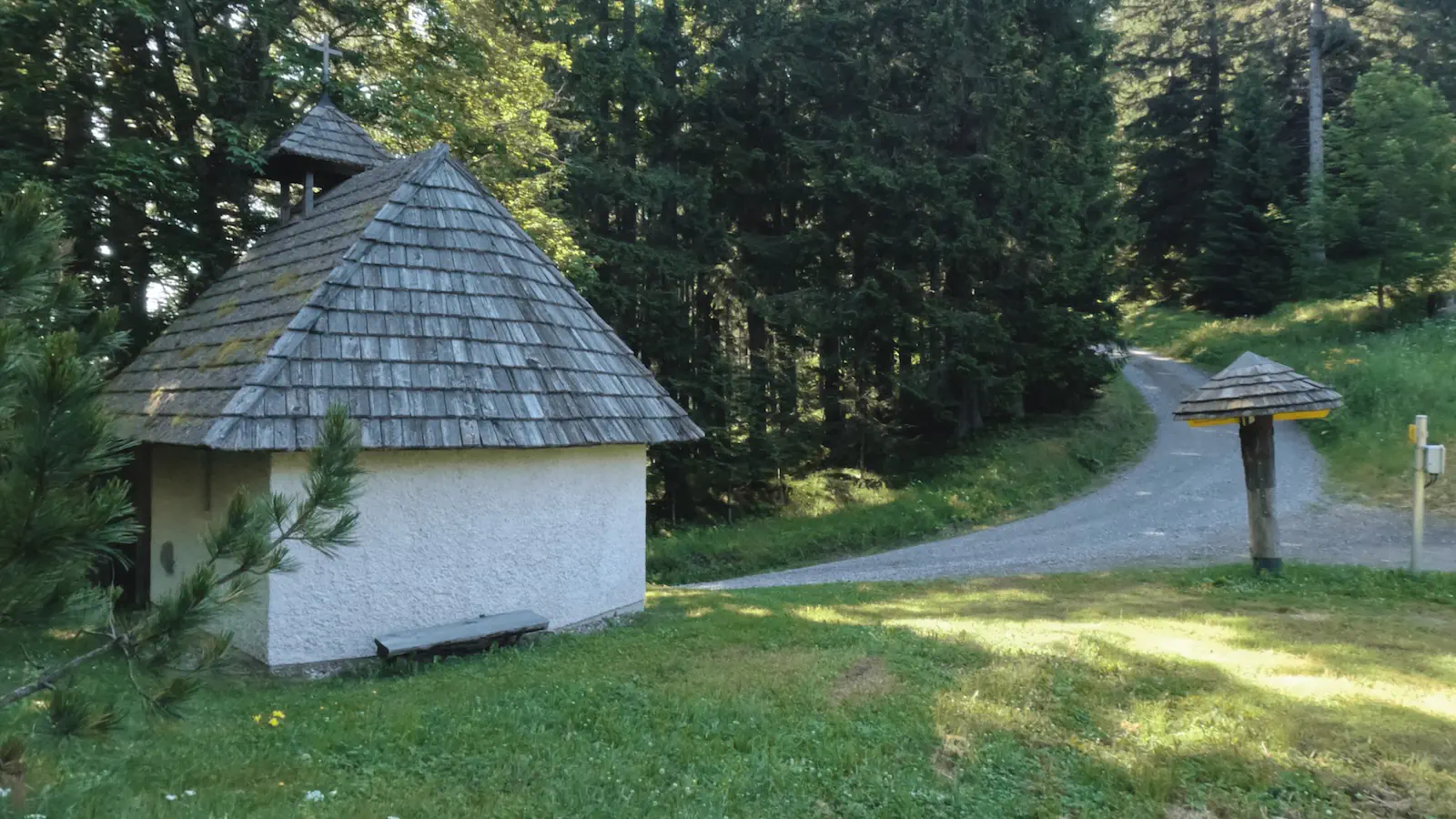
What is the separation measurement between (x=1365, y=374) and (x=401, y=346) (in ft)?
69.8

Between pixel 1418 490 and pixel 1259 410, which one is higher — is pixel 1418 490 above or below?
below

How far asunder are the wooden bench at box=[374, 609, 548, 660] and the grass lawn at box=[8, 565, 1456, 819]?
0.71 ft

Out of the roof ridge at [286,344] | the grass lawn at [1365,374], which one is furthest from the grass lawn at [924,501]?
the roof ridge at [286,344]

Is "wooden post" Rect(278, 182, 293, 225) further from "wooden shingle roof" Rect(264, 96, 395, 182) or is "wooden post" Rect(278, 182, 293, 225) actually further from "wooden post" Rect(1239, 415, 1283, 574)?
"wooden post" Rect(1239, 415, 1283, 574)

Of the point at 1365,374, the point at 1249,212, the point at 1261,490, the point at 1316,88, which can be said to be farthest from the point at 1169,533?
the point at 1316,88

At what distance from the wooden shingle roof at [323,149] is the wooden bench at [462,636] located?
20.5 feet

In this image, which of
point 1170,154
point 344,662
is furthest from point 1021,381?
point 1170,154

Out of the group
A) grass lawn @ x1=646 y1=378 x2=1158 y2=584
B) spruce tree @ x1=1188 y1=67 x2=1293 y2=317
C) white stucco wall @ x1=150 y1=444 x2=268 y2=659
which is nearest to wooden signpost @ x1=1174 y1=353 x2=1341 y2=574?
grass lawn @ x1=646 y1=378 x2=1158 y2=584

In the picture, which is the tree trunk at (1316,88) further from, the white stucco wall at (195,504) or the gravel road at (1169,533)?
the white stucco wall at (195,504)

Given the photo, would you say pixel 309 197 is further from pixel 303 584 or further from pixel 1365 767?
pixel 1365 767

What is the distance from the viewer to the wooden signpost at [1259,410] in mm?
9273

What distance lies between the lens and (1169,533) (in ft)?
45.6

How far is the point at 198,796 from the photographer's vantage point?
404cm

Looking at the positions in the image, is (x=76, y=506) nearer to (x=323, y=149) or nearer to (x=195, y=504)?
(x=195, y=504)
